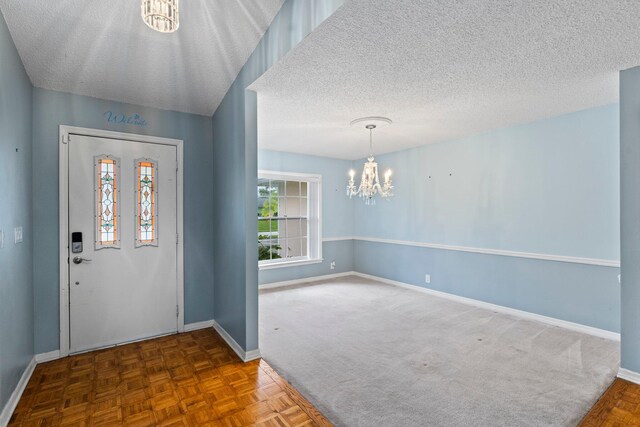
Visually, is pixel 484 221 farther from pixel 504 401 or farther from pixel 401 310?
pixel 504 401

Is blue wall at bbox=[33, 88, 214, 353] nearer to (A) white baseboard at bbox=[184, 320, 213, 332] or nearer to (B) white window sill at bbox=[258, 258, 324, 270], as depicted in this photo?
(A) white baseboard at bbox=[184, 320, 213, 332]

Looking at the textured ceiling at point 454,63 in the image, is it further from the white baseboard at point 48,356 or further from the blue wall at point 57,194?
the white baseboard at point 48,356

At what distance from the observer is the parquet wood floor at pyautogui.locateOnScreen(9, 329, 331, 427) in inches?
77.6

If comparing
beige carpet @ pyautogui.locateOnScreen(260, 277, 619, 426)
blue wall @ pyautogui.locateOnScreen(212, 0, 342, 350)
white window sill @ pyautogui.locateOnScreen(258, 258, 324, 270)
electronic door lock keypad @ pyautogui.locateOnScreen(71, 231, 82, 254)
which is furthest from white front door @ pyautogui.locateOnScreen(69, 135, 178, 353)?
white window sill @ pyautogui.locateOnScreen(258, 258, 324, 270)

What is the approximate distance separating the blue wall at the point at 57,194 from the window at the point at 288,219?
5.64 feet

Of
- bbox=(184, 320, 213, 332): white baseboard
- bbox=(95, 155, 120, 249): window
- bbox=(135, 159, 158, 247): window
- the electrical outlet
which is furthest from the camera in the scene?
bbox=(184, 320, 213, 332): white baseboard

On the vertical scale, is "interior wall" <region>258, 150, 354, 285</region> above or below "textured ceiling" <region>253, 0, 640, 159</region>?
below

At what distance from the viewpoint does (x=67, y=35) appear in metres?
2.14

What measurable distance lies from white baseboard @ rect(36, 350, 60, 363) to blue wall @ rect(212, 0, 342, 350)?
55.7 inches

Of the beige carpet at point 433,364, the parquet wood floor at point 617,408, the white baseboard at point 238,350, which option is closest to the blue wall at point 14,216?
the white baseboard at point 238,350

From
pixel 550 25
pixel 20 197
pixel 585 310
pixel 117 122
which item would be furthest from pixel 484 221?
pixel 20 197

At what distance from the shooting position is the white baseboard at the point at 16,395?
74.7 inches

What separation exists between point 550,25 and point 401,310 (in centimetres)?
334

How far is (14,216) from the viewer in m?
2.21
